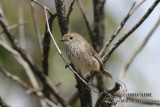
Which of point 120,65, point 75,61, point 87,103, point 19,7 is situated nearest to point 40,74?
point 75,61

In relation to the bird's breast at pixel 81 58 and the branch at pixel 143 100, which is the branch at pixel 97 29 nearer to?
the bird's breast at pixel 81 58

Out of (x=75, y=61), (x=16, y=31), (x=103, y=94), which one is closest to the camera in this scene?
(x=103, y=94)

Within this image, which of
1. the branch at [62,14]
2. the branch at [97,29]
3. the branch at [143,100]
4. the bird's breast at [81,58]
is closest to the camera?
the branch at [62,14]

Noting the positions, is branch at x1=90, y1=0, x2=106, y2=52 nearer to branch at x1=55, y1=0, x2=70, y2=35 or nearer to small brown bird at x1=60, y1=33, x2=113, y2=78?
small brown bird at x1=60, y1=33, x2=113, y2=78

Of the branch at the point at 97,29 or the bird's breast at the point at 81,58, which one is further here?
the branch at the point at 97,29

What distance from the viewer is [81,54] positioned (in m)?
4.36

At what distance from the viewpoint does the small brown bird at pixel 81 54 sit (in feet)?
13.9

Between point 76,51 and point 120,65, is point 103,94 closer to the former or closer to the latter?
point 76,51

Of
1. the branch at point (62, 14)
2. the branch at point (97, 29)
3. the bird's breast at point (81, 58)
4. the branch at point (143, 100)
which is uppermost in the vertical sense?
the branch at point (62, 14)

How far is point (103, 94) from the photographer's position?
301 cm

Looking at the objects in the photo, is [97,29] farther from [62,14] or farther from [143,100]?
[62,14]

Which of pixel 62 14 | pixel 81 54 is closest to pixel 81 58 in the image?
pixel 81 54

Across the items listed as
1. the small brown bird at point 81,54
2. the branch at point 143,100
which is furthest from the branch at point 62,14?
the branch at point 143,100

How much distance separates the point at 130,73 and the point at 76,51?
1399mm
